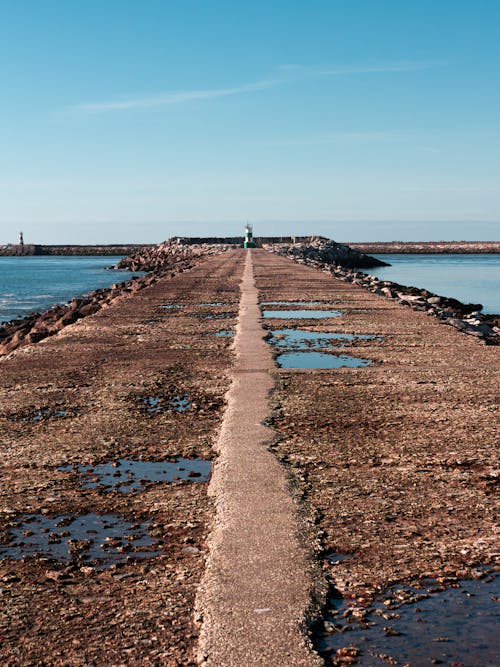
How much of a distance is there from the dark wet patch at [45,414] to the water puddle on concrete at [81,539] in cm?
287

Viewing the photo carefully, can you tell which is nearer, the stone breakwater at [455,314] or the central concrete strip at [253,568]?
the central concrete strip at [253,568]

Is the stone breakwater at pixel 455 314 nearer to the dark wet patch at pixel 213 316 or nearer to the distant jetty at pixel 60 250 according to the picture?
the dark wet patch at pixel 213 316

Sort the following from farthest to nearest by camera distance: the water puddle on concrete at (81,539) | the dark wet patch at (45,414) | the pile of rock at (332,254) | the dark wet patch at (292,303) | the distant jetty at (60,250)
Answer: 1. the distant jetty at (60,250)
2. the pile of rock at (332,254)
3. the dark wet patch at (292,303)
4. the dark wet patch at (45,414)
5. the water puddle on concrete at (81,539)

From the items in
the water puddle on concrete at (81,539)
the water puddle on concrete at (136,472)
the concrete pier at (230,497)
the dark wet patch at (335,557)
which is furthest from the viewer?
the water puddle on concrete at (136,472)

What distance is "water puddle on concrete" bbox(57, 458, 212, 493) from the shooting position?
6.37 meters

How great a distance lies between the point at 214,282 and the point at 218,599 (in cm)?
2693

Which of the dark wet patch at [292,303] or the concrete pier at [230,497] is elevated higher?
the dark wet patch at [292,303]

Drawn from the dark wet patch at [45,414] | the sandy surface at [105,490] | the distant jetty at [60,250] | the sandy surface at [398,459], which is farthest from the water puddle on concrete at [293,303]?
the distant jetty at [60,250]

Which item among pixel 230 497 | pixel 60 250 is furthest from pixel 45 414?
pixel 60 250

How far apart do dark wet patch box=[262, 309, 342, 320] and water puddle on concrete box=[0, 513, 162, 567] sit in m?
12.6

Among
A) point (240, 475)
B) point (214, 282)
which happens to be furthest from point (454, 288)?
point (240, 475)

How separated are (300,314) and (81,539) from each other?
13855mm

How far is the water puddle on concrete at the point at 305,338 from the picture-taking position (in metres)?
13.6

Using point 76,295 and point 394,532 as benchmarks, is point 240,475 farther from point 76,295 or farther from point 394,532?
point 76,295
